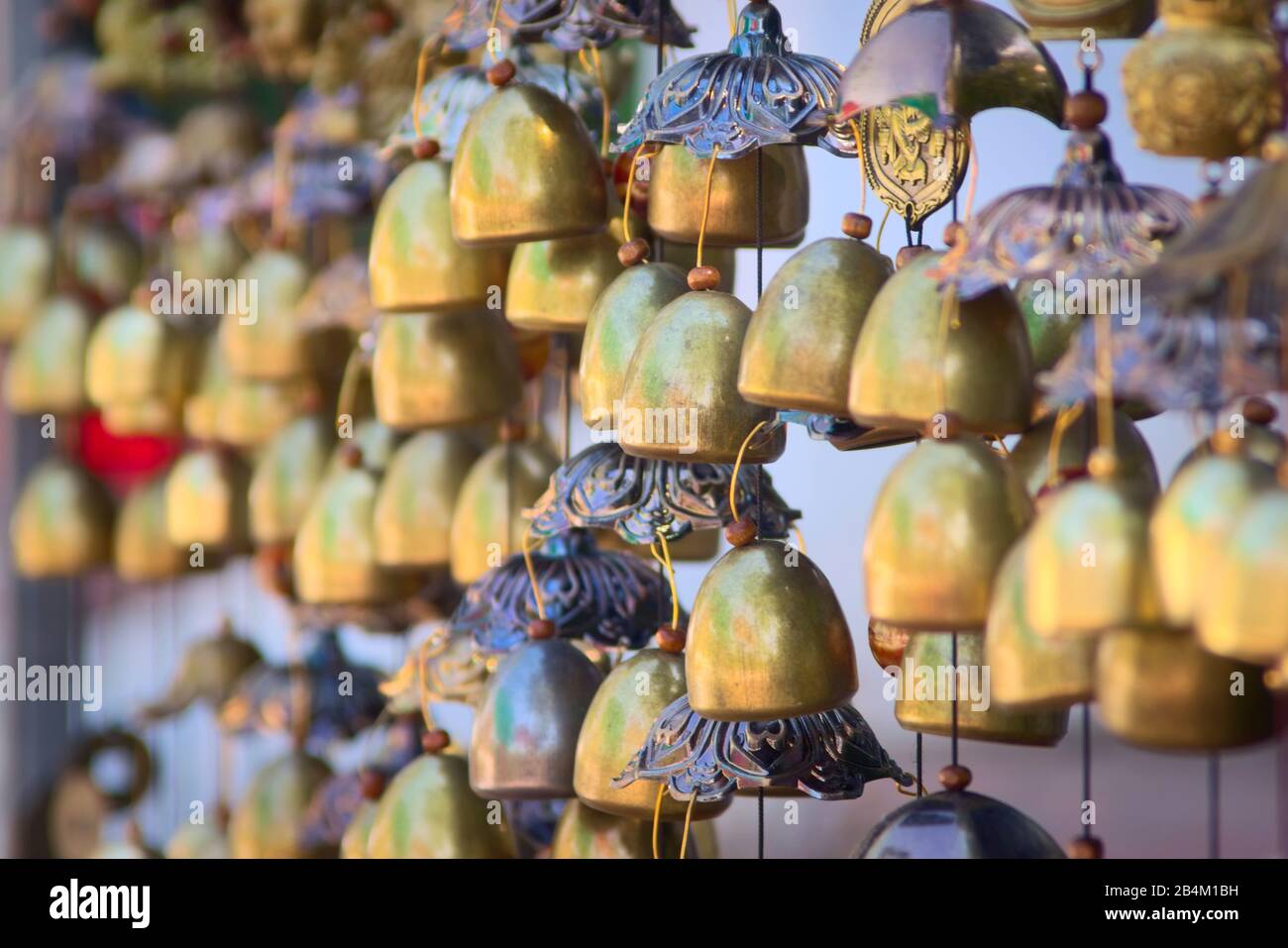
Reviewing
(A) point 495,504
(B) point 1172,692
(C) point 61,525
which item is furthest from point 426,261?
(C) point 61,525

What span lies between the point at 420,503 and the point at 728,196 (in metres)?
0.54

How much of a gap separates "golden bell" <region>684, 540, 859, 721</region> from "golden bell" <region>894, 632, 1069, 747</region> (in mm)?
64

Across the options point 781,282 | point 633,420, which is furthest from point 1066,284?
point 633,420

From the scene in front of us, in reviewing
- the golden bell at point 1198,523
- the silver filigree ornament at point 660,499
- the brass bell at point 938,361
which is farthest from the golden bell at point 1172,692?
the silver filigree ornament at point 660,499

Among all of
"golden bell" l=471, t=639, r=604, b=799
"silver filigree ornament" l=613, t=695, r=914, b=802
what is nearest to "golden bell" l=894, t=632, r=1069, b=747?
"silver filigree ornament" l=613, t=695, r=914, b=802

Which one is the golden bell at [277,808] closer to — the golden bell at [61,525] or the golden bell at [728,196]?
the golden bell at [61,525]

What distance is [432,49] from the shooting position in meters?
1.87

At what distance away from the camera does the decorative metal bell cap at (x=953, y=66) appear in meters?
1.14

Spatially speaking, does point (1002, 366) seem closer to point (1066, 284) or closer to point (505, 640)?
point (1066, 284)

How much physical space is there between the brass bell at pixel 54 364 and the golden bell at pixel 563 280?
3.00ft

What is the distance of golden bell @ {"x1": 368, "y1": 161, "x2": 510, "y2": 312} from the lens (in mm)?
1582

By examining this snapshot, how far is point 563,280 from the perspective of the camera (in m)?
1.52

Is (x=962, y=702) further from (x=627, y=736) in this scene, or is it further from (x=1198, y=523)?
(x=1198, y=523)

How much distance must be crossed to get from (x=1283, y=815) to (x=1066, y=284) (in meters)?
1.62
